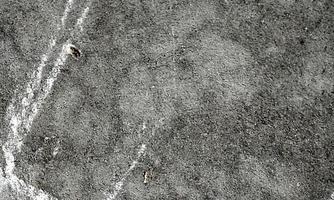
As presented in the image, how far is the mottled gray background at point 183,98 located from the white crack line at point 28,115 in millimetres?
63

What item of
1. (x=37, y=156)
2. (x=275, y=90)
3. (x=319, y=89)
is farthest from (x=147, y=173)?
(x=319, y=89)

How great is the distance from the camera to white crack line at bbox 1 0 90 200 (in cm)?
426

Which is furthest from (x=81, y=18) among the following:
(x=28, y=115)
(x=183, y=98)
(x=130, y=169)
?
(x=130, y=169)

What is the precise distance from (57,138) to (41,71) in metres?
0.69

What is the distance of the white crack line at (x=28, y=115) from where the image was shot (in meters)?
4.26

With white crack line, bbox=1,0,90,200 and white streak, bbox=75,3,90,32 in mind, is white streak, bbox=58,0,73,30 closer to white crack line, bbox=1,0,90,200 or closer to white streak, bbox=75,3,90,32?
white crack line, bbox=1,0,90,200

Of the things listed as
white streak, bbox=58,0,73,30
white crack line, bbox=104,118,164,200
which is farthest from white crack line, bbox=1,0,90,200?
white crack line, bbox=104,118,164,200

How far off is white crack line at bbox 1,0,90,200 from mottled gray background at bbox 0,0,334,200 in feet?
0.21

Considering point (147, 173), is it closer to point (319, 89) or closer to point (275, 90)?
point (275, 90)

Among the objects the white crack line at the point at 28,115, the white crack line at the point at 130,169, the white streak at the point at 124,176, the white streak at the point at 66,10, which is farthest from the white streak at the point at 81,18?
the white streak at the point at 124,176

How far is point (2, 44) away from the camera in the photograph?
4.34 meters

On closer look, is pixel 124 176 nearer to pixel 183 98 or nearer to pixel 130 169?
pixel 130 169

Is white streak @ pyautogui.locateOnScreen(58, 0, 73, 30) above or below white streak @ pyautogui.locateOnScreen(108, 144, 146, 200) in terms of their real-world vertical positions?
above

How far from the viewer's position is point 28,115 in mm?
4320
